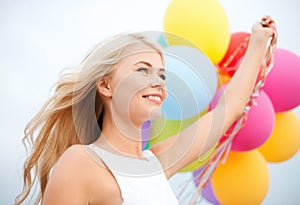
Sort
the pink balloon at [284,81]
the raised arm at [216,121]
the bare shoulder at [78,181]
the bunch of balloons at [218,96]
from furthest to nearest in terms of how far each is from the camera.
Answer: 1. the pink balloon at [284,81]
2. the bunch of balloons at [218,96]
3. the raised arm at [216,121]
4. the bare shoulder at [78,181]

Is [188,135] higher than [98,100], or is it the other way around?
[98,100]

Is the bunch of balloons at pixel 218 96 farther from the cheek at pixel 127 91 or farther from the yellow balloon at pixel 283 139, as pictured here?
the cheek at pixel 127 91

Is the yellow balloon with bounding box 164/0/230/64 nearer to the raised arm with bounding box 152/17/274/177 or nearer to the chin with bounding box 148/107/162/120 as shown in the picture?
the raised arm with bounding box 152/17/274/177

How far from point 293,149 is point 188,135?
3.23 ft

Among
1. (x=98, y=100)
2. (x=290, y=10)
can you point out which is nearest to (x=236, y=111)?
(x=98, y=100)

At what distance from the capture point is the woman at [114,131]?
0.88 metres

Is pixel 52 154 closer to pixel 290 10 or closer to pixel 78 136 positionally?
pixel 78 136

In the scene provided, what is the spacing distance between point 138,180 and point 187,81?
0.51m

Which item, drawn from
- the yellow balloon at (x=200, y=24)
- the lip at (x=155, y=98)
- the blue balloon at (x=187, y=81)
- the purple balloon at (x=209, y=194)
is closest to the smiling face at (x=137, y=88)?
the lip at (x=155, y=98)

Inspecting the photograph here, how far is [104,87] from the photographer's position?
3.29ft

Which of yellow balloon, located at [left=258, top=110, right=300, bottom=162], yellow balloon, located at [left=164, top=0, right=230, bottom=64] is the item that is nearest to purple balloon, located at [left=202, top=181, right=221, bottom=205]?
yellow balloon, located at [left=258, top=110, right=300, bottom=162]

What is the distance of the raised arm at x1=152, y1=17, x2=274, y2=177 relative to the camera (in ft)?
3.55

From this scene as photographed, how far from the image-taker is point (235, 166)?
180cm

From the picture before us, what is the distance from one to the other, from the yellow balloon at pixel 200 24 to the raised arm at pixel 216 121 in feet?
1.55
